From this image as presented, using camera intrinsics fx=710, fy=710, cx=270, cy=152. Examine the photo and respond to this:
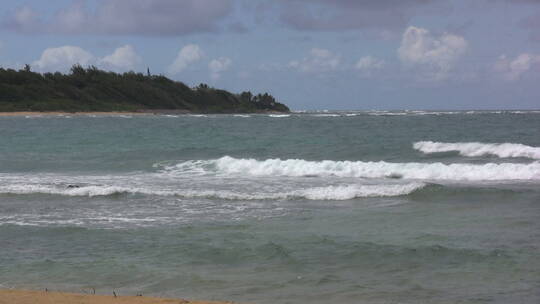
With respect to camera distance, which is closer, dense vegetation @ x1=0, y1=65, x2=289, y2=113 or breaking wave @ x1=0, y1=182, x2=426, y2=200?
breaking wave @ x1=0, y1=182, x2=426, y2=200

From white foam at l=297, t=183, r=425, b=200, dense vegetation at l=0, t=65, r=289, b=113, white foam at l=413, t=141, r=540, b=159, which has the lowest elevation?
white foam at l=297, t=183, r=425, b=200

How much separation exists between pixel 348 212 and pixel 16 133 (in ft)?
114

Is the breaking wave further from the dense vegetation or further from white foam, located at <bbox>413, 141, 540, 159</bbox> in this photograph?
the dense vegetation

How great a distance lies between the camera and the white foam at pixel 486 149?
90.1ft

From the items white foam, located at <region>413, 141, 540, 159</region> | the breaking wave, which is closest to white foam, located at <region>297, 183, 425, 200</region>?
the breaking wave

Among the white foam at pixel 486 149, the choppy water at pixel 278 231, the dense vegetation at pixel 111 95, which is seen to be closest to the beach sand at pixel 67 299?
the choppy water at pixel 278 231

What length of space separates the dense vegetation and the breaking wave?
7405 cm

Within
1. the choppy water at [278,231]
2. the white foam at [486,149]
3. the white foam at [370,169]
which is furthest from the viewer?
the white foam at [486,149]

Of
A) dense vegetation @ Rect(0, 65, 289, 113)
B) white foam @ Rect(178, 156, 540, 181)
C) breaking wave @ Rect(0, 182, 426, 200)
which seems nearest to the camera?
breaking wave @ Rect(0, 182, 426, 200)

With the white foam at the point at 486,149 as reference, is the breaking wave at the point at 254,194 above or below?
below

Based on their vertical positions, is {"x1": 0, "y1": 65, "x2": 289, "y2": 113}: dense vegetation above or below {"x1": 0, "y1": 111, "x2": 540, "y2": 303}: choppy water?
above

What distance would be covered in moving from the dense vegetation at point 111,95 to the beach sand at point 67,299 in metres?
84.8

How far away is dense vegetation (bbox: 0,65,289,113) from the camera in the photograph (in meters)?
95.6

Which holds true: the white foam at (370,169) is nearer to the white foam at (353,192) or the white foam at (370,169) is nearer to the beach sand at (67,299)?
the white foam at (353,192)
